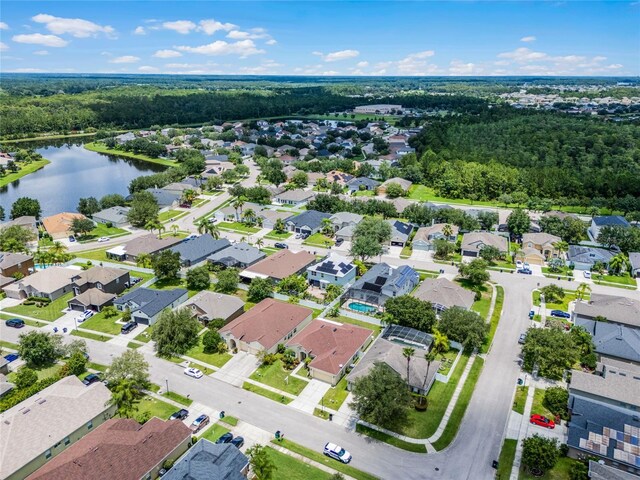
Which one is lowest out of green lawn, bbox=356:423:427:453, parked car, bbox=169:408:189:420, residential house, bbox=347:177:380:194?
green lawn, bbox=356:423:427:453

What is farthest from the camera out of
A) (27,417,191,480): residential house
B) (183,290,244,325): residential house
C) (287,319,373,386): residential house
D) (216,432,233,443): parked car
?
(183,290,244,325): residential house

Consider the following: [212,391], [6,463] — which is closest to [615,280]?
[212,391]

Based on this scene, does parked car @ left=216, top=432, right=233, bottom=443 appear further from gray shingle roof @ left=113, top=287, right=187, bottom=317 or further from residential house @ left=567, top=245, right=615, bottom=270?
residential house @ left=567, top=245, right=615, bottom=270

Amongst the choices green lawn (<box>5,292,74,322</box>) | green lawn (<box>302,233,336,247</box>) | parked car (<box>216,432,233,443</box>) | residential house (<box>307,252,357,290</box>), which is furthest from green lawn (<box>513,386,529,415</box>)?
green lawn (<box>5,292,74,322</box>)

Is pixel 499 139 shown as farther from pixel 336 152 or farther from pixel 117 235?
pixel 117 235

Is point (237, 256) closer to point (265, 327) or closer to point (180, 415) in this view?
point (265, 327)

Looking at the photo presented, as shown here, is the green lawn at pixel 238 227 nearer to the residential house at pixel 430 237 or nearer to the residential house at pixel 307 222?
the residential house at pixel 307 222

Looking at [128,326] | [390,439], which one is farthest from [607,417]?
[128,326]
